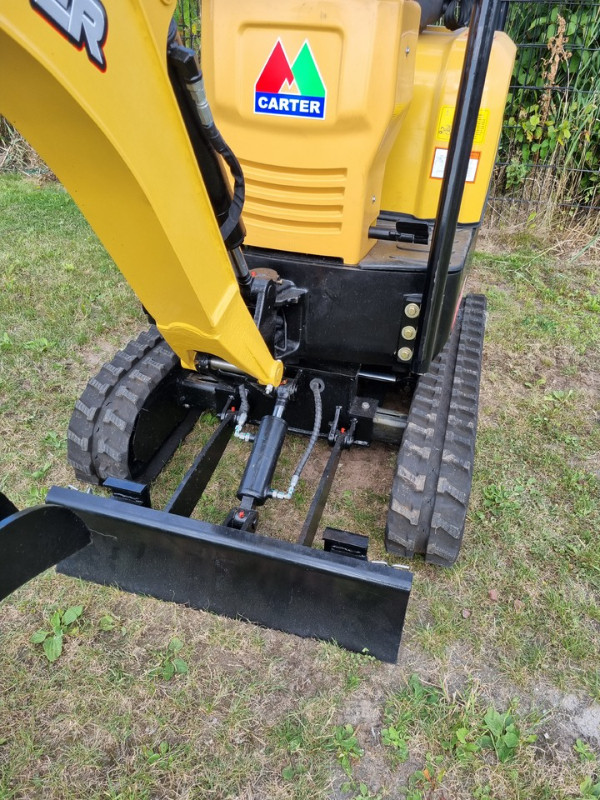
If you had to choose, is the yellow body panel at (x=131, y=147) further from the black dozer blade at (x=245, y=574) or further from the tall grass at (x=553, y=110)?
the tall grass at (x=553, y=110)

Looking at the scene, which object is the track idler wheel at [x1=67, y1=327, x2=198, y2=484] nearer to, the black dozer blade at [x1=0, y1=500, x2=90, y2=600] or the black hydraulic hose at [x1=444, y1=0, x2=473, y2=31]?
the black dozer blade at [x1=0, y1=500, x2=90, y2=600]

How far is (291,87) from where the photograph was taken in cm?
194

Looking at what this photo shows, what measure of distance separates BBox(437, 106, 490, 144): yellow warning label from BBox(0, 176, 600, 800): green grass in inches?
60.9

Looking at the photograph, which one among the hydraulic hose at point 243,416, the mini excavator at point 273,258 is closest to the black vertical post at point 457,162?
the mini excavator at point 273,258

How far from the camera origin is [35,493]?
2.84m

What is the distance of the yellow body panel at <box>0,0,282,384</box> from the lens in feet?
3.47

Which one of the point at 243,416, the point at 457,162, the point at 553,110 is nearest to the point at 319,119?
the point at 457,162

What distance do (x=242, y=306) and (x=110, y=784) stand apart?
1567 millimetres

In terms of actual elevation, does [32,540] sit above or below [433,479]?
above

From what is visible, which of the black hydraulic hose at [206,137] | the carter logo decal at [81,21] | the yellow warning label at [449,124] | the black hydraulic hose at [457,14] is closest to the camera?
the carter logo decal at [81,21]

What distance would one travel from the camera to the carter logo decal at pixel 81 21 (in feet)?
3.24

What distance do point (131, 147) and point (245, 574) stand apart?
141 centimetres

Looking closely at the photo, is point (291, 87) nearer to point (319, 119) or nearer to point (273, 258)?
point (319, 119)

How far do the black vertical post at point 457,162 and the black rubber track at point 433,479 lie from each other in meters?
0.37
